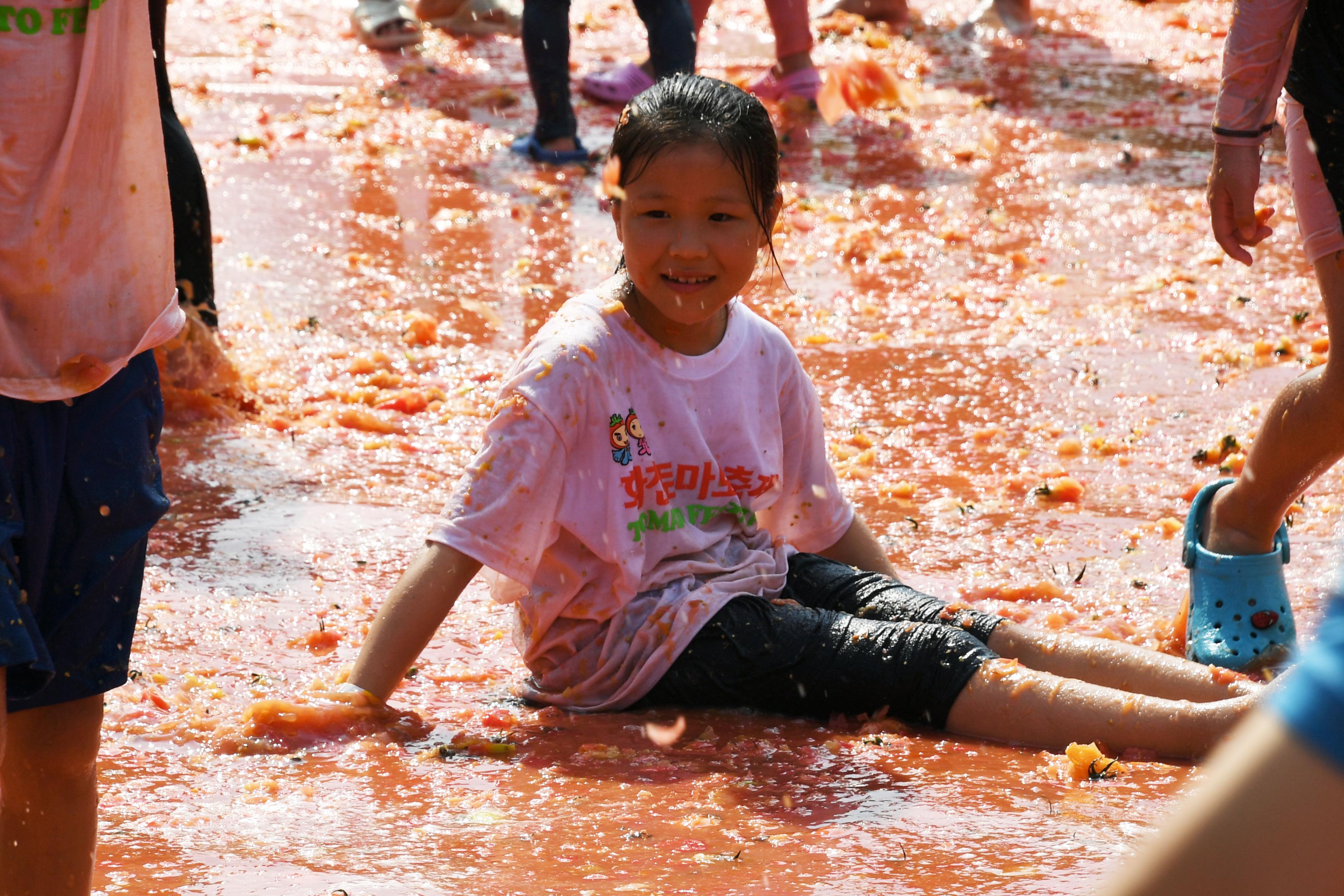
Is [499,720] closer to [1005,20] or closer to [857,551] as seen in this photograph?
[857,551]

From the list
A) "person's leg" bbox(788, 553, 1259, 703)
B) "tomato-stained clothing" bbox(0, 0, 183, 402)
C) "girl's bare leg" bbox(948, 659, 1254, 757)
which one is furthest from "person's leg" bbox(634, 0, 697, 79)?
"tomato-stained clothing" bbox(0, 0, 183, 402)

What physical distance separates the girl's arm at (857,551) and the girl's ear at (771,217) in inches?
29.6

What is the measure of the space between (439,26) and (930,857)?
30.7 ft

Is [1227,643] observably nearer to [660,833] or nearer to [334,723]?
[660,833]

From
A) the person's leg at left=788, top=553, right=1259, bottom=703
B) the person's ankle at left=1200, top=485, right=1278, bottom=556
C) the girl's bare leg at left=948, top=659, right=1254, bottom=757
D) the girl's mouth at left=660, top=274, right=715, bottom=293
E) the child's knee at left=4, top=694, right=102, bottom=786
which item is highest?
the girl's mouth at left=660, top=274, right=715, bottom=293

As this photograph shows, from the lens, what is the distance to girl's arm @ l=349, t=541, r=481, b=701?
10.1 ft

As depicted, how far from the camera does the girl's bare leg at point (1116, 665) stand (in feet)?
10.5

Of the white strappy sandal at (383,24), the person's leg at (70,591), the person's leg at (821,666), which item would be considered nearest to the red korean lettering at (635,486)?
the person's leg at (821,666)

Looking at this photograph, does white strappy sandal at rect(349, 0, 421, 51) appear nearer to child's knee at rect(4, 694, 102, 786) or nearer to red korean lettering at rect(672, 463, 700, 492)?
red korean lettering at rect(672, 463, 700, 492)

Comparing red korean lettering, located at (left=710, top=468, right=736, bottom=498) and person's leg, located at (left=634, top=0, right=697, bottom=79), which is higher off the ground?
person's leg, located at (left=634, top=0, right=697, bottom=79)

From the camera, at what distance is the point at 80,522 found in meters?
2.25

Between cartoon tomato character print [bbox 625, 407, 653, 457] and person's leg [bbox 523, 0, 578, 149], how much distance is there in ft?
16.0

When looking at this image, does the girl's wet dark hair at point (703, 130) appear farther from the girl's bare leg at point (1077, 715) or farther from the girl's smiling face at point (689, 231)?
the girl's bare leg at point (1077, 715)

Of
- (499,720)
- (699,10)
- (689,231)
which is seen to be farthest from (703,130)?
(699,10)
